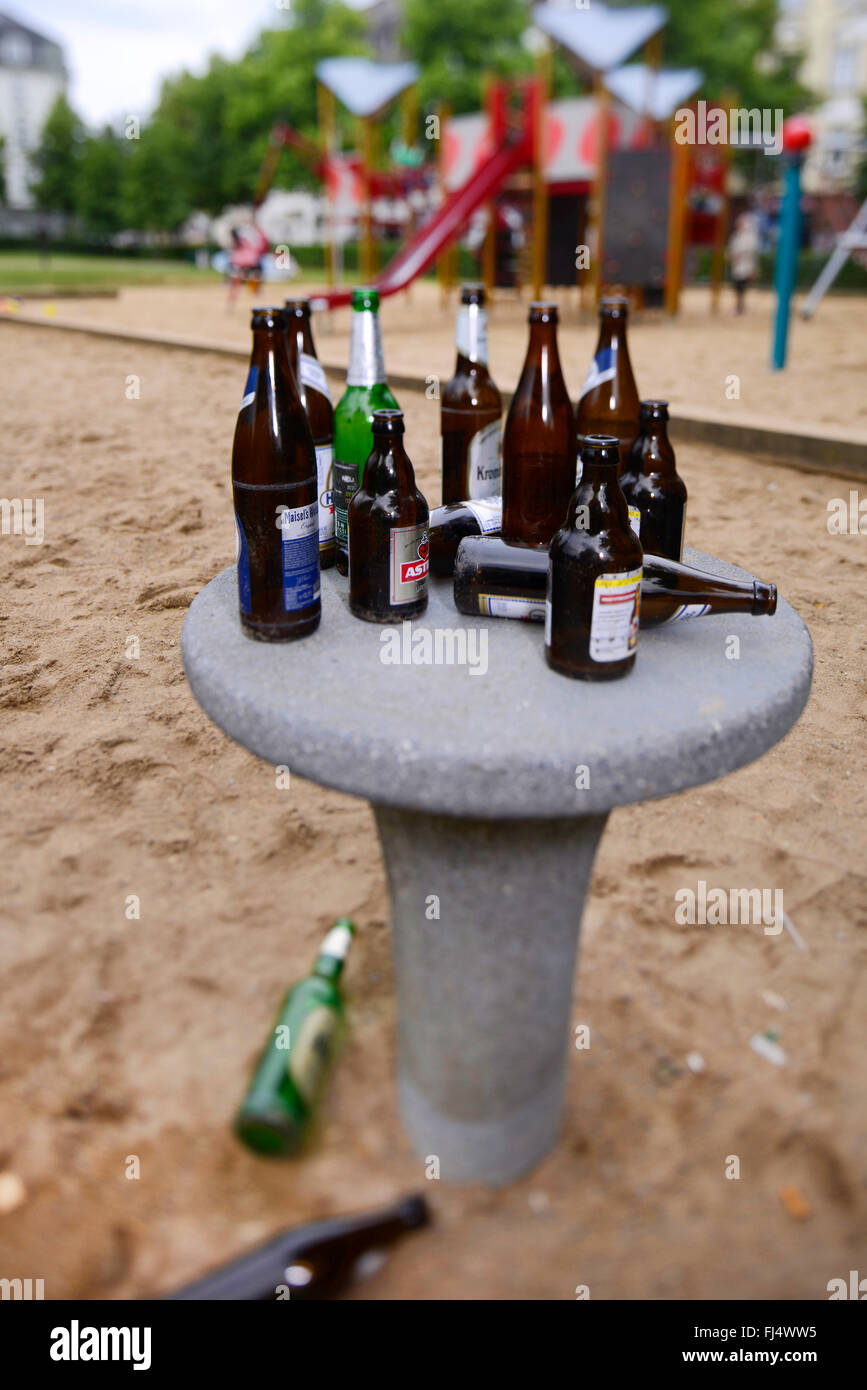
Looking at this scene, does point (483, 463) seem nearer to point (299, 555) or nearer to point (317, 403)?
point (317, 403)

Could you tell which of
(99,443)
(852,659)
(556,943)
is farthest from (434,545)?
(99,443)

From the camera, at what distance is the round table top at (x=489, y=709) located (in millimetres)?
1299

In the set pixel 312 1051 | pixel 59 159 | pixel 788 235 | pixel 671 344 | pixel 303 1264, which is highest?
pixel 59 159

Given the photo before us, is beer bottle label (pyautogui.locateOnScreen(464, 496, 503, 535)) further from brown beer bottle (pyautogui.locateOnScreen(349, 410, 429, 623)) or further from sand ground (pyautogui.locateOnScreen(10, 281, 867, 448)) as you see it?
sand ground (pyautogui.locateOnScreen(10, 281, 867, 448))

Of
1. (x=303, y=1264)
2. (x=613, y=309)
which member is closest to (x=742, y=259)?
(x=613, y=309)

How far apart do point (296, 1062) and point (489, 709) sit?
743mm

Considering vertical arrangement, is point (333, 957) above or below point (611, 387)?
below

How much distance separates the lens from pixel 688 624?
68.2 inches

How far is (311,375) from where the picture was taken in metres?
1.96

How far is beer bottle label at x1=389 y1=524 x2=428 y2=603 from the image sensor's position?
5.31 feet

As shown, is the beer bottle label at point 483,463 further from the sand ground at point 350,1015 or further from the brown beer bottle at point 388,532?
the sand ground at point 350,1015

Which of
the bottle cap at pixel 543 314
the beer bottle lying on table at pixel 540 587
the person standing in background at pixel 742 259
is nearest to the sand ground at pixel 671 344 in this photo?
the person standing in background at pixel 742 259

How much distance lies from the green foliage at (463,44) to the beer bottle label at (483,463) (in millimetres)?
33121

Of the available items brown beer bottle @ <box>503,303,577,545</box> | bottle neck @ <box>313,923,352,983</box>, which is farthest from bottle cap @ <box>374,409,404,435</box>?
bottle neck @ <box>313,923,352,983</box>
